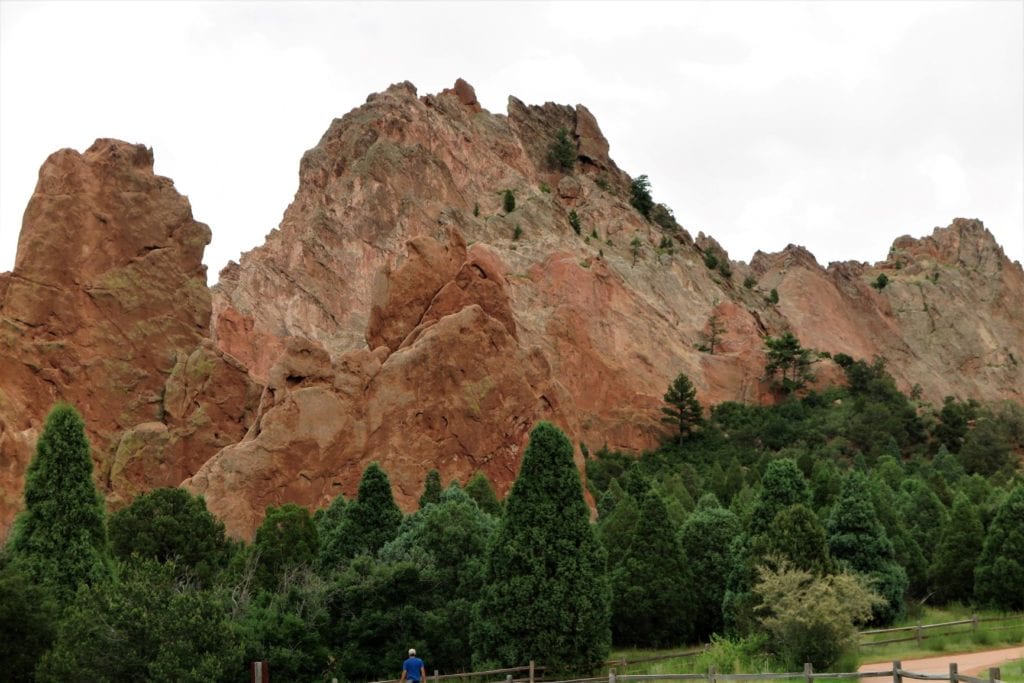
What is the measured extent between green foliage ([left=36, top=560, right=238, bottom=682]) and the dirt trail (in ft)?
43.2

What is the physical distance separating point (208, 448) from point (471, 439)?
11.8m

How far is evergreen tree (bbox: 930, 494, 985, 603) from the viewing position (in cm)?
4131

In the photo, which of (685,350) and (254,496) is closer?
(254,496)

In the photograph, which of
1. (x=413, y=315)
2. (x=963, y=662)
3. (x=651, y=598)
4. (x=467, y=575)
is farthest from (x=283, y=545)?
(x=413, y=315)

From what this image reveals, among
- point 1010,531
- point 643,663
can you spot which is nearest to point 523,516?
point 643,663

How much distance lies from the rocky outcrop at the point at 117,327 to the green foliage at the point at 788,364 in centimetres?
4109

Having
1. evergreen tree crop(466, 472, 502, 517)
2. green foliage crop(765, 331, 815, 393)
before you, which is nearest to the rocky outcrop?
evergreen tree crop(466, 472, 502, 517)

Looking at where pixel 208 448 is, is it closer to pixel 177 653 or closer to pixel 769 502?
pixel 769 502

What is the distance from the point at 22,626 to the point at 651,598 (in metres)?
17.4

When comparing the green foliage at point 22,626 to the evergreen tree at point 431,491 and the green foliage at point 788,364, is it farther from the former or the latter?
the green foliage at point 788,364

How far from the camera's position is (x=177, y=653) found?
22250 millimetres

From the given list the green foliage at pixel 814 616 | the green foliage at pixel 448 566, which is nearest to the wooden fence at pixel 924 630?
the green foliage at pixel 814 616

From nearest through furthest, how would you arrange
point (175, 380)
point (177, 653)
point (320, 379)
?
point (177, 653)
point (320, 379)
point (175, 380)

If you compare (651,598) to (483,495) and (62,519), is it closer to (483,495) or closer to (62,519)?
(483,495)
